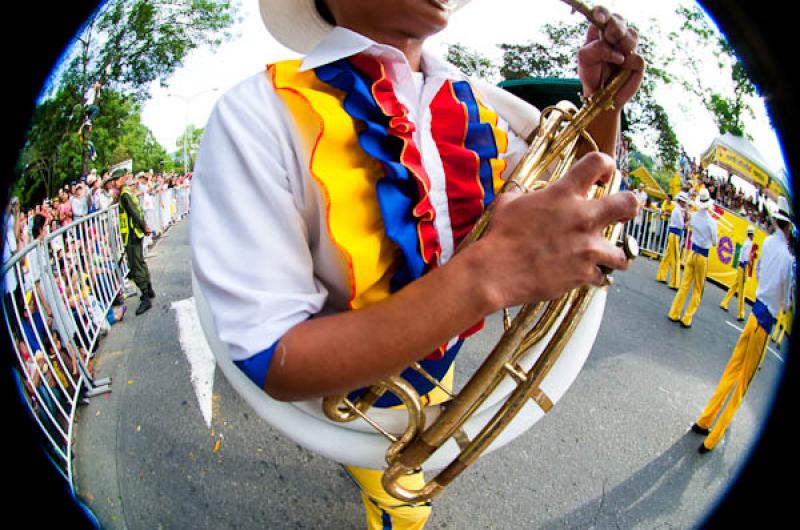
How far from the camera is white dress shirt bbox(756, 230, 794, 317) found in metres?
0.56

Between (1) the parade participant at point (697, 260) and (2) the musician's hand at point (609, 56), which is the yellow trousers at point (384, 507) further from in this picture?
(2) the musician's hand at point (609, 56)

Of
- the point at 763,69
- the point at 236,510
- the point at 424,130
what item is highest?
the point at 763,69

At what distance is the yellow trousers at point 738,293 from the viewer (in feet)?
2.16

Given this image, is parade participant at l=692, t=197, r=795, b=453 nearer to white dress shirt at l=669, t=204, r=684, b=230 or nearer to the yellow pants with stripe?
white dress shirt at l=669, t=204, r=684, b=230

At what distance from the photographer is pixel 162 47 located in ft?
2.39

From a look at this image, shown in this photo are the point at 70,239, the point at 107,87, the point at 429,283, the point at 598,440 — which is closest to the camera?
the point at 429,283

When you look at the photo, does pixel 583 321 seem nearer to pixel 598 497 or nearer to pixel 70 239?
pixel 598 497

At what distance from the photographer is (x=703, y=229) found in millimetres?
761

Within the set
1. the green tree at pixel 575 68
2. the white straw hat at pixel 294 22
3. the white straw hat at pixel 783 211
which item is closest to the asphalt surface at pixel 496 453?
the white straw hat at pixel 783 211

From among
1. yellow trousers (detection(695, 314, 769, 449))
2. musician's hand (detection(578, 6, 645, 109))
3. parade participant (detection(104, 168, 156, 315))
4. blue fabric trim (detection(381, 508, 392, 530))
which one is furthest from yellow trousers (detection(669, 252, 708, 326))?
parade participant (detection(104, 168, 156, 315))

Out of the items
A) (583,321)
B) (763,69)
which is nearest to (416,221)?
(583,321)

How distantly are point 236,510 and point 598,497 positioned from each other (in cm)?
97

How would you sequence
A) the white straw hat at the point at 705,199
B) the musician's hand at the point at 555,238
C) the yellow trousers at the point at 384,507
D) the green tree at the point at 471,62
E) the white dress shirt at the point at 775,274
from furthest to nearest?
the yellow trousers at the point at 384,507 → the green tree at the point at 471,62 → the white straw hat at the point at 705,199 → the white dress shirt at the point at 775,274 → the musician's hand at the point at 555,238

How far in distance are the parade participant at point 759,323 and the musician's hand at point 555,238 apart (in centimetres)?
29
